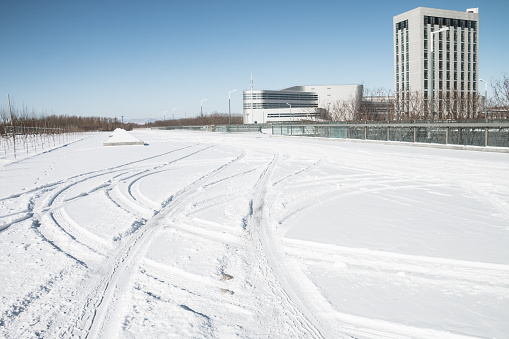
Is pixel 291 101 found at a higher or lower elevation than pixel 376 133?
higher

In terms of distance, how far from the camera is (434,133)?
66.8 feet

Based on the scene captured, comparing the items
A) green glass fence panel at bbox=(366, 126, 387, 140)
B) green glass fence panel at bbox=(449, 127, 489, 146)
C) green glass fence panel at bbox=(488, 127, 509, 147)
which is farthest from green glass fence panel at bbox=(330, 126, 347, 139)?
green glass fence panel at bbox=(488, 127, 509, 147)

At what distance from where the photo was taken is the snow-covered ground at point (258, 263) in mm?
3016

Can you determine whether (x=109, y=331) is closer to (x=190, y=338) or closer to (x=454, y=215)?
(x=190, y=338)

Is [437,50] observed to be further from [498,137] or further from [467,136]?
[498,137]

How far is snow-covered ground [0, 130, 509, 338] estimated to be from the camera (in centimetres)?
302

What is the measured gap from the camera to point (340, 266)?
4102 mm

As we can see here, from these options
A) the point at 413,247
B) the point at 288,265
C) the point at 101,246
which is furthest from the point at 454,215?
the point at 101,246

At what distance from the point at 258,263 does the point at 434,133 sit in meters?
18.6

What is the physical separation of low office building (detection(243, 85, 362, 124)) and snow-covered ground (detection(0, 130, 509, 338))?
132372mm

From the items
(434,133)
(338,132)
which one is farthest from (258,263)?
(338,132)

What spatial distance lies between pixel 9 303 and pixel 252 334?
6.80 feet

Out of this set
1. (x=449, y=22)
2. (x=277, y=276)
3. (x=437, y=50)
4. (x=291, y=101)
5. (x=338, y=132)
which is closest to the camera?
(x=277, y=276)

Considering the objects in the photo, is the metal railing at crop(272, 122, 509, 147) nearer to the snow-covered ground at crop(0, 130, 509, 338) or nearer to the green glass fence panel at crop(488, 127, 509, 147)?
the green glass fence panel at crop(488, 127, 509, 147)
